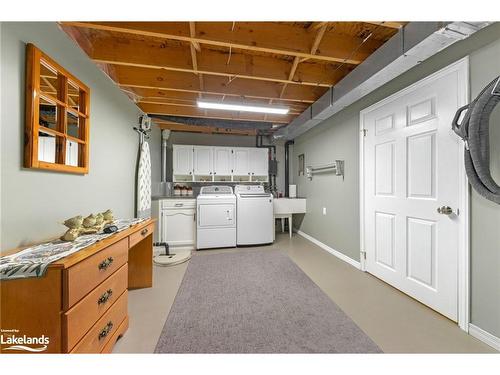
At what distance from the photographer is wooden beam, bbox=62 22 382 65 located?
5.30 feet

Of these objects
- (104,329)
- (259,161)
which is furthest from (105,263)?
(259,161)

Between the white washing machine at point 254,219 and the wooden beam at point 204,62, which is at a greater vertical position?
the wooden beam at point 204,62

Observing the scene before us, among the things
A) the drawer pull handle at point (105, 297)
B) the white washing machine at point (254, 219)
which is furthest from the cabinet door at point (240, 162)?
the drawer pull handle at point (105, 297)

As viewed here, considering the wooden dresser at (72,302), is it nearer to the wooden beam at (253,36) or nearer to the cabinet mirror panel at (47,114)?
the cabinet mirror panel at (47,114)

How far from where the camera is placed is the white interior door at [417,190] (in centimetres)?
164

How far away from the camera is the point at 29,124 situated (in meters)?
1.20

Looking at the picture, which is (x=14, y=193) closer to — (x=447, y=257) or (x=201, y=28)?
(x=201, y=28)

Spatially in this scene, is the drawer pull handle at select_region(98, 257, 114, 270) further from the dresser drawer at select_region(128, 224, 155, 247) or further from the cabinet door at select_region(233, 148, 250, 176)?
the cabinet door at select_region(233, 148, 250, 176)

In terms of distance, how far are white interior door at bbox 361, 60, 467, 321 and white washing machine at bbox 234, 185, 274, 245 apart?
1754mm

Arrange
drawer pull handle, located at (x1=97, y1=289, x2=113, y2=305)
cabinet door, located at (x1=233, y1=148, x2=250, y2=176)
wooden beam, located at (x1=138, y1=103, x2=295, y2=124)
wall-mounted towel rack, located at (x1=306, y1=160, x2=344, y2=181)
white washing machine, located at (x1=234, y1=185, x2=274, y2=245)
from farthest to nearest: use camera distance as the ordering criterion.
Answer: cabinet door, located at (x1=233, y1=148, x2=250, y2=176) → white washing machine, located at (x1=234, y1=185, x2=274, y2=245) → wooden beam, located at (x1=138, y1=103, x2=295, y2=124) → wall-mounted towel rack, located at (x1=306, y1=160, x2=344, y2=181) → drawer pull handle, located at (x1=97, y1=289, x2=113, y2=305)

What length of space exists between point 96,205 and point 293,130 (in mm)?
3378

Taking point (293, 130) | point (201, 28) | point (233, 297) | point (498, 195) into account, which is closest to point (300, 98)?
point (293, 130)

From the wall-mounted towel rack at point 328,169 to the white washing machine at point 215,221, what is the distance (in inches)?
65.2

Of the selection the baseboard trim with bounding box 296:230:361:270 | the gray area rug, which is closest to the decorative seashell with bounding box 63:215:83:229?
the gray area rug
